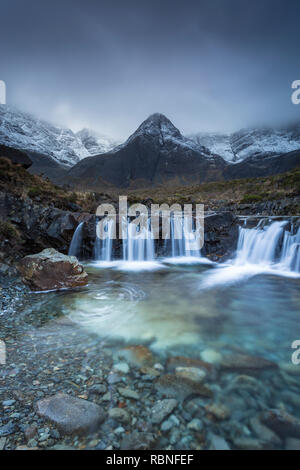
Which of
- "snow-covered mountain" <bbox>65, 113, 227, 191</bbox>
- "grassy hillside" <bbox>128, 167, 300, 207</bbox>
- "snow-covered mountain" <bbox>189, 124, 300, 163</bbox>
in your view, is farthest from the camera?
"snow-covered mountain" <bbox>189, 124, 300, 163</bbox>

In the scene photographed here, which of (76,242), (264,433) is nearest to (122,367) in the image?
(264,433)

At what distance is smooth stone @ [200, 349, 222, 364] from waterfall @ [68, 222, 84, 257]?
9.79 meters

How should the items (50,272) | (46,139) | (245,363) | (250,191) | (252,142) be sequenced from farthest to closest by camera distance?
(46,139)
(252,142)
(250,191)
(50,272)
(245,363)

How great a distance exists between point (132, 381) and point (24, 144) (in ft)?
470

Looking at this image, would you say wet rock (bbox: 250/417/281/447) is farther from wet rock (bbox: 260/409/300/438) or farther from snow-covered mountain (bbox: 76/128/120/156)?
snow-covered mountain (bbox: 76/128/120/156)

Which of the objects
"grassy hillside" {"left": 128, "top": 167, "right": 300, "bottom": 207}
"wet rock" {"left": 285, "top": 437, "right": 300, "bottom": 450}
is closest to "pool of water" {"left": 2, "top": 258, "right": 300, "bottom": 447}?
"wet rock" {"left": 285, "top": 437, "right": 300, "bottom": 450}

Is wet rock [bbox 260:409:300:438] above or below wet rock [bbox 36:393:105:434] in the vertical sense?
below

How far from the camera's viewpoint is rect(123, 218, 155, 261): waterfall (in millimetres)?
12391

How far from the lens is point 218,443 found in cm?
188

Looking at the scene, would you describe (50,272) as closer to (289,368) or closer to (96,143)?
(289,368)

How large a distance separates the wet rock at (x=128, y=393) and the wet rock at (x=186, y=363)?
2.13 feet

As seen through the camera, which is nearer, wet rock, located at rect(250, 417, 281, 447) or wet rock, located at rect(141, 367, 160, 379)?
wet rock, located at rect(250, 417, 281, 447)

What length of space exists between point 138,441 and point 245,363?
77.4 inches

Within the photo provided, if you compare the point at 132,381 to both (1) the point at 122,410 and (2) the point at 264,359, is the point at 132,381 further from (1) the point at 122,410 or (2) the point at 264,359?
(2) the point at 264,359
